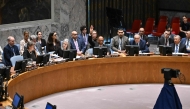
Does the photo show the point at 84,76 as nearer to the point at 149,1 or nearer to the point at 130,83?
the point at 130,83

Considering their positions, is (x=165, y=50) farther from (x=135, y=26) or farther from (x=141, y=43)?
(x=135, y=26)

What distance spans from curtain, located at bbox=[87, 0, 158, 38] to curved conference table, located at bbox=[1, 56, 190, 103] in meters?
5.32

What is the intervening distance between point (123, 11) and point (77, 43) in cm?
591

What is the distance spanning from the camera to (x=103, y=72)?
12164 mm

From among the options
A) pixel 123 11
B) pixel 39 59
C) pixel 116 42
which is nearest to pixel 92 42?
pixel 116 42

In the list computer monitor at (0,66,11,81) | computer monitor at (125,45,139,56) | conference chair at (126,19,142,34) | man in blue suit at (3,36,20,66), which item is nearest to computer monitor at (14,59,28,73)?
computer monitor at (0,66,11,81)

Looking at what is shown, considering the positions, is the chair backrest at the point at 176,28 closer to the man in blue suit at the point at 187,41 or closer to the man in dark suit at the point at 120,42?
the man in blue suit at the point at 187,41

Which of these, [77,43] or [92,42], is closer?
[77,43]

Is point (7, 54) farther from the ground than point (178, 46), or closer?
closer

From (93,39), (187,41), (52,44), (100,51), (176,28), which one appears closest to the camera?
(100,51)

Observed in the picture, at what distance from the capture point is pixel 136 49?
12031 millimetres

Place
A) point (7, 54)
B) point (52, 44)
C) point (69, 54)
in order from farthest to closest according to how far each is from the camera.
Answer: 1. point (52, 44)
2. point (7, 54)
3. point (69, 54)

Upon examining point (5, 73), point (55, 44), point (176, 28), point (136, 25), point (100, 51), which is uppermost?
point (136, 25)

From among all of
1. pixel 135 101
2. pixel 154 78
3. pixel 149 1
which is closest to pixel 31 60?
pixel 135 101
